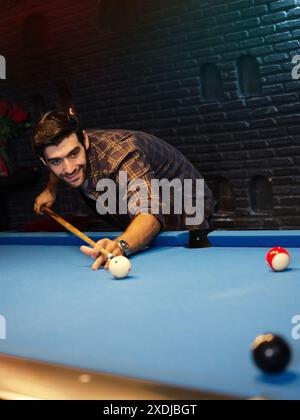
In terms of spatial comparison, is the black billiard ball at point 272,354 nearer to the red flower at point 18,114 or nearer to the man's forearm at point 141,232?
the man's forearm at point 141,232

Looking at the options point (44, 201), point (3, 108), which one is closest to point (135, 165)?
point (44, 201)

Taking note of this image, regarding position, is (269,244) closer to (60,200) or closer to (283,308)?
(283,308)

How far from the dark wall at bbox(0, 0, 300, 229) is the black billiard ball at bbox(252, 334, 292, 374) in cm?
350

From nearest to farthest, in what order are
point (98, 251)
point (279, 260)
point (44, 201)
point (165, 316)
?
1. point (165, 316)
2. point (279, 260)
3. point (98, 251)
4. point (44, 201)

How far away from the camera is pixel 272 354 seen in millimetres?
872

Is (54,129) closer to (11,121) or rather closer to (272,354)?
(272,354)

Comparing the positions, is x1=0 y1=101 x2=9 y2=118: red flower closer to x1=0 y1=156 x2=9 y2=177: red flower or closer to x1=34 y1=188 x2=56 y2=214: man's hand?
x1=0 y1=156 x2=9 y2=177: red flower

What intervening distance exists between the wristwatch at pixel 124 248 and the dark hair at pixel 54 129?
0.75 m

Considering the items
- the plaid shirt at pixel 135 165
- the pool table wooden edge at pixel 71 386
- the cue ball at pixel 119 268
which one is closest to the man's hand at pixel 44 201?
the plaid shirt at pixel 135 165

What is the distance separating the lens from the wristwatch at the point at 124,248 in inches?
82.2

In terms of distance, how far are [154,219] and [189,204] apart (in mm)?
847

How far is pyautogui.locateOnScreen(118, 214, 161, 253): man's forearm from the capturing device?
2.16 meters

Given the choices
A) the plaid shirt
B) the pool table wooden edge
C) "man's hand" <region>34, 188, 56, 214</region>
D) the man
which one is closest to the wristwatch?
the man

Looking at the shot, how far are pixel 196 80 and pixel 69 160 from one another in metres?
2.17
